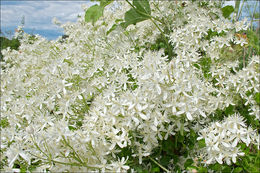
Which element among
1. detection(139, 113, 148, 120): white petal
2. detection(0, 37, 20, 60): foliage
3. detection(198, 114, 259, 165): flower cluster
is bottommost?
detection(198, 114, 259, 165): flower cluster

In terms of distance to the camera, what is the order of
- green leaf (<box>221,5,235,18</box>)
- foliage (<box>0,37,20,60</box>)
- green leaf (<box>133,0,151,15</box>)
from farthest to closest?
1. foliage (<box>0,37,20,60</box>)
2. green leaf (<box>221,5,235,18</box>)
3. green leaf (<box>133,0,151,15</box>)

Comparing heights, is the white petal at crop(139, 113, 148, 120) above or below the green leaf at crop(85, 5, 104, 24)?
below

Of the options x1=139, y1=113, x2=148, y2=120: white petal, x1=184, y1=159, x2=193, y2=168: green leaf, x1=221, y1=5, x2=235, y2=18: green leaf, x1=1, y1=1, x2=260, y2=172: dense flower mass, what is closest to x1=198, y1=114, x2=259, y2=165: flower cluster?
x1=1, y1=1, x2=260, y2=172: dense flower mass

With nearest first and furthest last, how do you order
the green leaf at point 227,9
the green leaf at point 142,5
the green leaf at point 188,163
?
the green leaf at point 188,163 < the green leaf at point 142,5 < the green leaf at point 227,9

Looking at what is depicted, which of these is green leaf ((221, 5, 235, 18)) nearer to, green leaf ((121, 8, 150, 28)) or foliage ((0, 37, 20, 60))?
green leaf ((121, 8, 150, 28))

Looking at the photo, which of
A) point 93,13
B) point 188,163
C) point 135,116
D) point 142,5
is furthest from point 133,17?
point 188,163

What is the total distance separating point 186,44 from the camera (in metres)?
1.81

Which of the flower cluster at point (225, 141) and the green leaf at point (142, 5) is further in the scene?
the green leaf at point (142, 5)

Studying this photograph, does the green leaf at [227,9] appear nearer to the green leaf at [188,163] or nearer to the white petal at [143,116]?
the green leaf at [188,163]

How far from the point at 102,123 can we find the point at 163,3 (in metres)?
1.93

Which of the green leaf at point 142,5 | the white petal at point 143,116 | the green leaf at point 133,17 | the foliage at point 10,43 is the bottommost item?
the white petal at point 143,116

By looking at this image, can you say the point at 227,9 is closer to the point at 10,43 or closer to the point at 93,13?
the point at 93,13

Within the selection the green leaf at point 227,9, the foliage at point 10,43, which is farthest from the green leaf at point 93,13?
the foliage at point 10,43

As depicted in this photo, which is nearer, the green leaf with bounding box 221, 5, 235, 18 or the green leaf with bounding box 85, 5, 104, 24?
the green leaf with bounding box 85, 5, 104, 24
